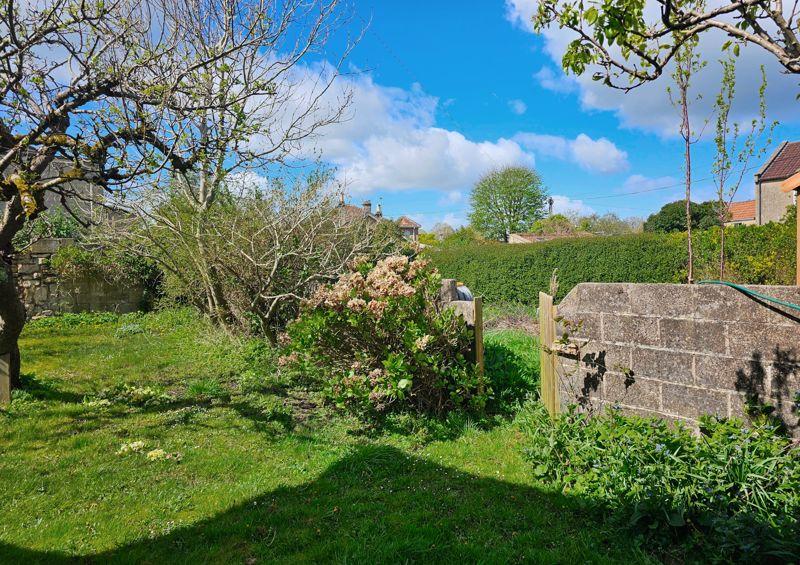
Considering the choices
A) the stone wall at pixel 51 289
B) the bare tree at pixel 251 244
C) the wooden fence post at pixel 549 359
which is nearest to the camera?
the wooden fence post at pixel 549 359

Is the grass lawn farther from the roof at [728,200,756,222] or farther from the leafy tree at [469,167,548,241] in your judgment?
the leafy tree at [469,167,548,241]

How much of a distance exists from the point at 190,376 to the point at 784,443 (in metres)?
6.69

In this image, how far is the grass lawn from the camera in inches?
107

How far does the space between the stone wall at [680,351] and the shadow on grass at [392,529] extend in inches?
41.2

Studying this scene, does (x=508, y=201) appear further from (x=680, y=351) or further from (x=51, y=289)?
(x=680, y=351)

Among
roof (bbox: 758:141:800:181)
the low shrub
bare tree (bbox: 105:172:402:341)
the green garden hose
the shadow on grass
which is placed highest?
roof (bbox: 758:141:800:181)

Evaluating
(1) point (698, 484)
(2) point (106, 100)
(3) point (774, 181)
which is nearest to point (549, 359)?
(1) point (698, 484)

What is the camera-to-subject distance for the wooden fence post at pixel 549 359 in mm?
4152

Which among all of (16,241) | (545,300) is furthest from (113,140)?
(16,241)

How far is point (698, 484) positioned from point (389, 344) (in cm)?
287

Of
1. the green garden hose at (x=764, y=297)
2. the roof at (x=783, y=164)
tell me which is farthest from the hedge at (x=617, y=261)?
the roof at (x=783, y=164)

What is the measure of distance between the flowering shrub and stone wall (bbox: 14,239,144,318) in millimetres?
10165

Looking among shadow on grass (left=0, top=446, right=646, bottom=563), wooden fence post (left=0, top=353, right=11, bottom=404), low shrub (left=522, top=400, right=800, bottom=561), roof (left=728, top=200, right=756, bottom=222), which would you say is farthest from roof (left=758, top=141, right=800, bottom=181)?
wooden fence post (left=0, top=353, right=11, bottom=404)

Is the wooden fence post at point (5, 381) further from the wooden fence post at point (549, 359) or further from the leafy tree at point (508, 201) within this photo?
the leafy tree at point (508, 201)
